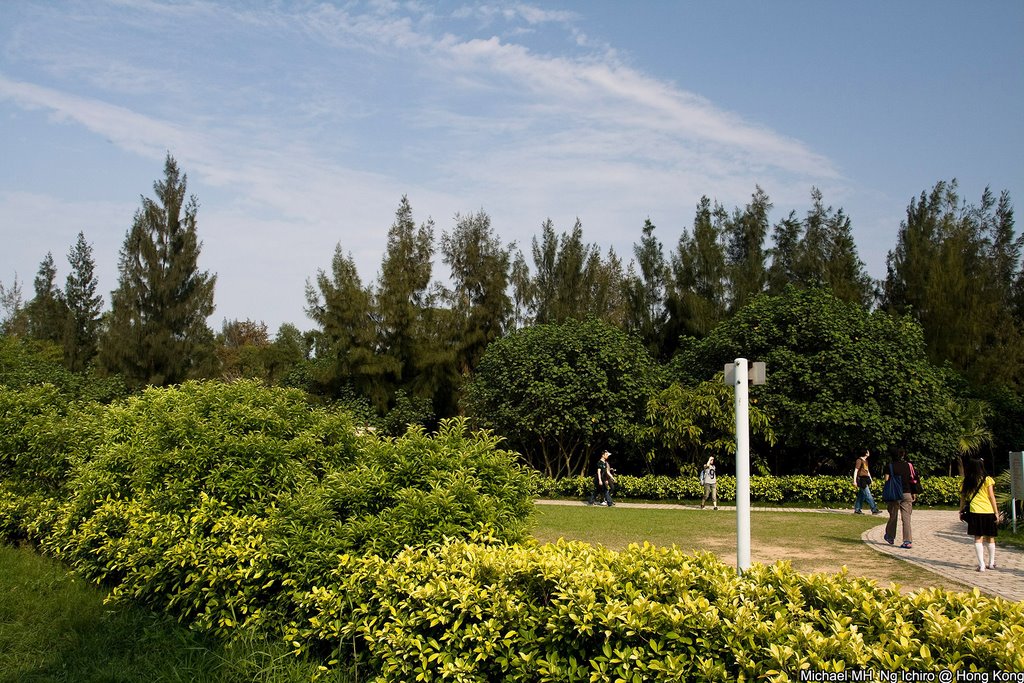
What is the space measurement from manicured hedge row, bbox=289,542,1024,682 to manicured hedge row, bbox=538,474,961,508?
16.4m

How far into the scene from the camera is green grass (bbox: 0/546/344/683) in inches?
177

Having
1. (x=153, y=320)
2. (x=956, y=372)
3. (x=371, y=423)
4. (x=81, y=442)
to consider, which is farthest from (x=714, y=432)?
(x=153, y=320)

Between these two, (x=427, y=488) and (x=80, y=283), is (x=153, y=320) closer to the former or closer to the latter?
(x=80, y=283)

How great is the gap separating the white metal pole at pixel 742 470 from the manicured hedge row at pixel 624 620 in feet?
1.25

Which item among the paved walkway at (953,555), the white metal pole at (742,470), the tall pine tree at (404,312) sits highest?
the tall pine tree at (404,312)

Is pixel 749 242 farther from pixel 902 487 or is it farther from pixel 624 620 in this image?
pixel 624 620

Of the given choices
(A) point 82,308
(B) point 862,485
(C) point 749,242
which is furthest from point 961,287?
(A) point 82,308

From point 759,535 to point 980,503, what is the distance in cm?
445

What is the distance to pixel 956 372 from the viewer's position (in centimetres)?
2608

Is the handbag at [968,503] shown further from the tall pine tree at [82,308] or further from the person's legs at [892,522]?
the tall pine tree at [82,308]

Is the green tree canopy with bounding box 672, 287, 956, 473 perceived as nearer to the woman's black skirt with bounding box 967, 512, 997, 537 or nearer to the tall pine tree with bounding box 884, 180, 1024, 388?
the tall pine tree with bounding box 884, 180, 1024, 388

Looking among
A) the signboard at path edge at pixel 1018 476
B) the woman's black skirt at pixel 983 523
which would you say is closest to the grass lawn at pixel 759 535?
the woman's black skirt at pixel 983 523

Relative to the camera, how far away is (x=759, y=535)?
44.2 ft

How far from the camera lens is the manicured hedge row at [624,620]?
10.2 feet
